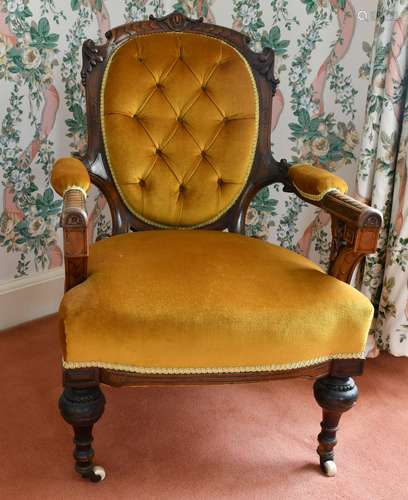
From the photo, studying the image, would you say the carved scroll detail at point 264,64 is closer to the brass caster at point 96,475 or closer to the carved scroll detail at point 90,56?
the carved scroll detail at point 90,56

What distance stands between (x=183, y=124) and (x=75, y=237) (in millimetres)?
641

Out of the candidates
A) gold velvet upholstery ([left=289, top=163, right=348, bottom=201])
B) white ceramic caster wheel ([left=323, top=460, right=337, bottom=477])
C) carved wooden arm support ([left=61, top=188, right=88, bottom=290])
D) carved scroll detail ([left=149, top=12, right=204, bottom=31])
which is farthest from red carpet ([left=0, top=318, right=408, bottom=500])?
carved scroll detail ([left=149, top=12, right=204, bottom=31])

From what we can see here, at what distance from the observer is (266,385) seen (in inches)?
64.5

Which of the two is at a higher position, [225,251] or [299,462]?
[225,251]

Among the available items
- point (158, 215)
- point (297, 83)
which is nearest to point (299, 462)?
point (158, 215)

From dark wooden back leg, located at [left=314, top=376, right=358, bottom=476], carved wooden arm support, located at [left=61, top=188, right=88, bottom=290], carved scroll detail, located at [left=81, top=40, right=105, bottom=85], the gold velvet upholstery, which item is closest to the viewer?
carved wooden arm support, located at [left=61, top=188, right=88, bottom=290]

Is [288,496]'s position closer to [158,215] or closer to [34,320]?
[158,215]

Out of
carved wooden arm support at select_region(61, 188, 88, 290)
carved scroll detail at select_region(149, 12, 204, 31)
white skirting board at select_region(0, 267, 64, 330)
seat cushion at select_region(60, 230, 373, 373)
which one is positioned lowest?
white skirting board at select_region(0, 267, 64, 330)

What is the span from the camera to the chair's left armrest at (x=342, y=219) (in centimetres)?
108

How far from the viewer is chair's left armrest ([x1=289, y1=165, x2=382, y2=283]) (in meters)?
1.08

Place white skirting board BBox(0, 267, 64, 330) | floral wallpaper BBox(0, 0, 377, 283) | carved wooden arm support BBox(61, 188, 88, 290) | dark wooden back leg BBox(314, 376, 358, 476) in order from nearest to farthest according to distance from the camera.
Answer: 1. carved wooden arm support BBox(61, 188, 88, 290)
2. dark wooden back leg BBox(314, 376, 358, 476)
3. floral wallpaper BBox(0, 0, 377, 283)
4. white skirting board BBox(0, 267, 64, 330)

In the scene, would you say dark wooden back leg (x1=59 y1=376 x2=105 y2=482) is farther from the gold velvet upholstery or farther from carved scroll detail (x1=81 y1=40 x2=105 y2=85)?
carved scroll detail (x1=81 y1=40 x2=105 y2=85)

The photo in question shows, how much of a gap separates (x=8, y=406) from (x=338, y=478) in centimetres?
88

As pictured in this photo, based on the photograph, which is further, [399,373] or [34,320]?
[34,320]
